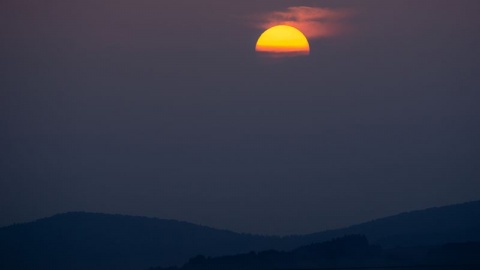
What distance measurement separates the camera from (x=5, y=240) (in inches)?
307

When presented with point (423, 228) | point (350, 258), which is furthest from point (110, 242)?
point (423, 228)

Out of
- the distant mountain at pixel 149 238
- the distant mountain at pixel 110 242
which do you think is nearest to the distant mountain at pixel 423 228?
the distant mountain at pixel 149 238

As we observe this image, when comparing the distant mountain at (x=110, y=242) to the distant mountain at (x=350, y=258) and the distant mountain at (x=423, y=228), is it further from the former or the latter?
the distant mountain at (x=423, y=228)

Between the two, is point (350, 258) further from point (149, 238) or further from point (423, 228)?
point (149, 238)

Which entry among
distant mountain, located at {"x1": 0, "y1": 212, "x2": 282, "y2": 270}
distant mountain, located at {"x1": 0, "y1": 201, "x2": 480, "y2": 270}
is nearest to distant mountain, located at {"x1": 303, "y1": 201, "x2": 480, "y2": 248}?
distant mountain, located at {"x1": 0, "y1": 201, "x2": 480, "y2": 270}

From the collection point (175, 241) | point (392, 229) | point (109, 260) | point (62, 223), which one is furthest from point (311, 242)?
point (62, 223)

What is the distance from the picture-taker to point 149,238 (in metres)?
7.69

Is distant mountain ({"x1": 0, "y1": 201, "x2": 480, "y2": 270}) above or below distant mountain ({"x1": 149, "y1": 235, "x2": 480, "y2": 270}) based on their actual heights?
above

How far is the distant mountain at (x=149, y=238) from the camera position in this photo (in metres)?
7.65

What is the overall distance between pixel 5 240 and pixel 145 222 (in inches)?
67.0

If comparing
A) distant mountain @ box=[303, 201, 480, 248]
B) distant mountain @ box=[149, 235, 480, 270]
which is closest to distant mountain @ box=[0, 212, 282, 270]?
distant mountain @ box=[149, 235, 480, 270]

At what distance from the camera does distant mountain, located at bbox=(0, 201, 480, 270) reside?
301 inches

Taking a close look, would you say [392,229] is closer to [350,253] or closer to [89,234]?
[350,253]

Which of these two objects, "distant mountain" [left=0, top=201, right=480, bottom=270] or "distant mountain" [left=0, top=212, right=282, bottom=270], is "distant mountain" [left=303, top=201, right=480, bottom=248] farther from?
"distant mountain" [left=0, top=212, right=282, bottom=270]
